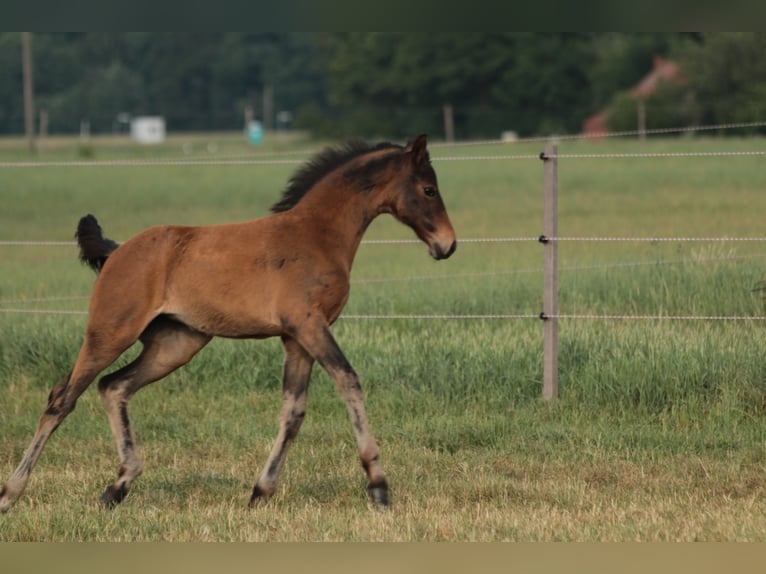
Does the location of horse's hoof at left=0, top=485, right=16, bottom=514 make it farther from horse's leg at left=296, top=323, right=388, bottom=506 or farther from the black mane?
the black mane

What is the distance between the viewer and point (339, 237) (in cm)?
674

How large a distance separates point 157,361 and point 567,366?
141 inches

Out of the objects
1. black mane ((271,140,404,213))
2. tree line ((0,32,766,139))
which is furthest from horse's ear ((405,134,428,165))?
tree line ((0,32,766,139))

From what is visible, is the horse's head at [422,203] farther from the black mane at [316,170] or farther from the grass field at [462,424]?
the grass field at [462,424]

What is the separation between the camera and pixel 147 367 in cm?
683

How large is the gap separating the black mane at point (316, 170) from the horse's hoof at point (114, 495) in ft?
5.69

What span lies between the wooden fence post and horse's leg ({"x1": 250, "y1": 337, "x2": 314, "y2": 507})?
2.67 meters

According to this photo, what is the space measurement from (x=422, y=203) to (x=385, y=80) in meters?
59.1

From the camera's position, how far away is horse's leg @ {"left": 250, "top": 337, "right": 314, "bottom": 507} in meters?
6.63

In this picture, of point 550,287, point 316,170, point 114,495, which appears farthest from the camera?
point 550,287

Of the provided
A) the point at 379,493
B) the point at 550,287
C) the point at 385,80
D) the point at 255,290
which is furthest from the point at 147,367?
the point at 385,80

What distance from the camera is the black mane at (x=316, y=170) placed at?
22.8ft

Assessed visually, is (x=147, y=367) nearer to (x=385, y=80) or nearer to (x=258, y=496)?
(x=258, y=496)

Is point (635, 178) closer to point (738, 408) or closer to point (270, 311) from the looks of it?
point (738, 408)
